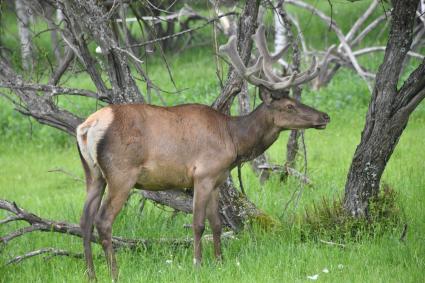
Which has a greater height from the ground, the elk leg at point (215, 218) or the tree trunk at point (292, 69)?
the tree trunk at point (292, 69)

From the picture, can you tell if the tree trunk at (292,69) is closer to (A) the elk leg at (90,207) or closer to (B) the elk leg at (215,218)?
(B) the elk leg at (215,218)

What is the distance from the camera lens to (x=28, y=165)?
13.8m

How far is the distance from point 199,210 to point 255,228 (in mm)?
915

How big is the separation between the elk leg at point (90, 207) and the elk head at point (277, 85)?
148cm

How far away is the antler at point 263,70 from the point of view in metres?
7.18

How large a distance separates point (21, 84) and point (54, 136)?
7683 millimetres

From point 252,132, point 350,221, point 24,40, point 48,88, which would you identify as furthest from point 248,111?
point 24,40

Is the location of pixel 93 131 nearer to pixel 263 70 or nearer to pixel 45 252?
pixel 45 252

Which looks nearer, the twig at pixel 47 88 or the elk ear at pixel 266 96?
the twig at pixel 47 88

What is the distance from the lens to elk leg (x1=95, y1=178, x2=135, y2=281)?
6793mm

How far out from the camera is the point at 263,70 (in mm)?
7340

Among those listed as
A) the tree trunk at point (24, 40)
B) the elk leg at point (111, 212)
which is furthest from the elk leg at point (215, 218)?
the tree trunk at point (24, 40)

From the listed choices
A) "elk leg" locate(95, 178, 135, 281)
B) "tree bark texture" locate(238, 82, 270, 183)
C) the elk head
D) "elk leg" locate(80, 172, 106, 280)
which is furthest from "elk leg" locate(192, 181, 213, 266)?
"tree bark texture" locate(238, 82, 270, 183)

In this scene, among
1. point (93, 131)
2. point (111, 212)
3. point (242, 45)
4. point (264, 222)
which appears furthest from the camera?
point (264, 222)
